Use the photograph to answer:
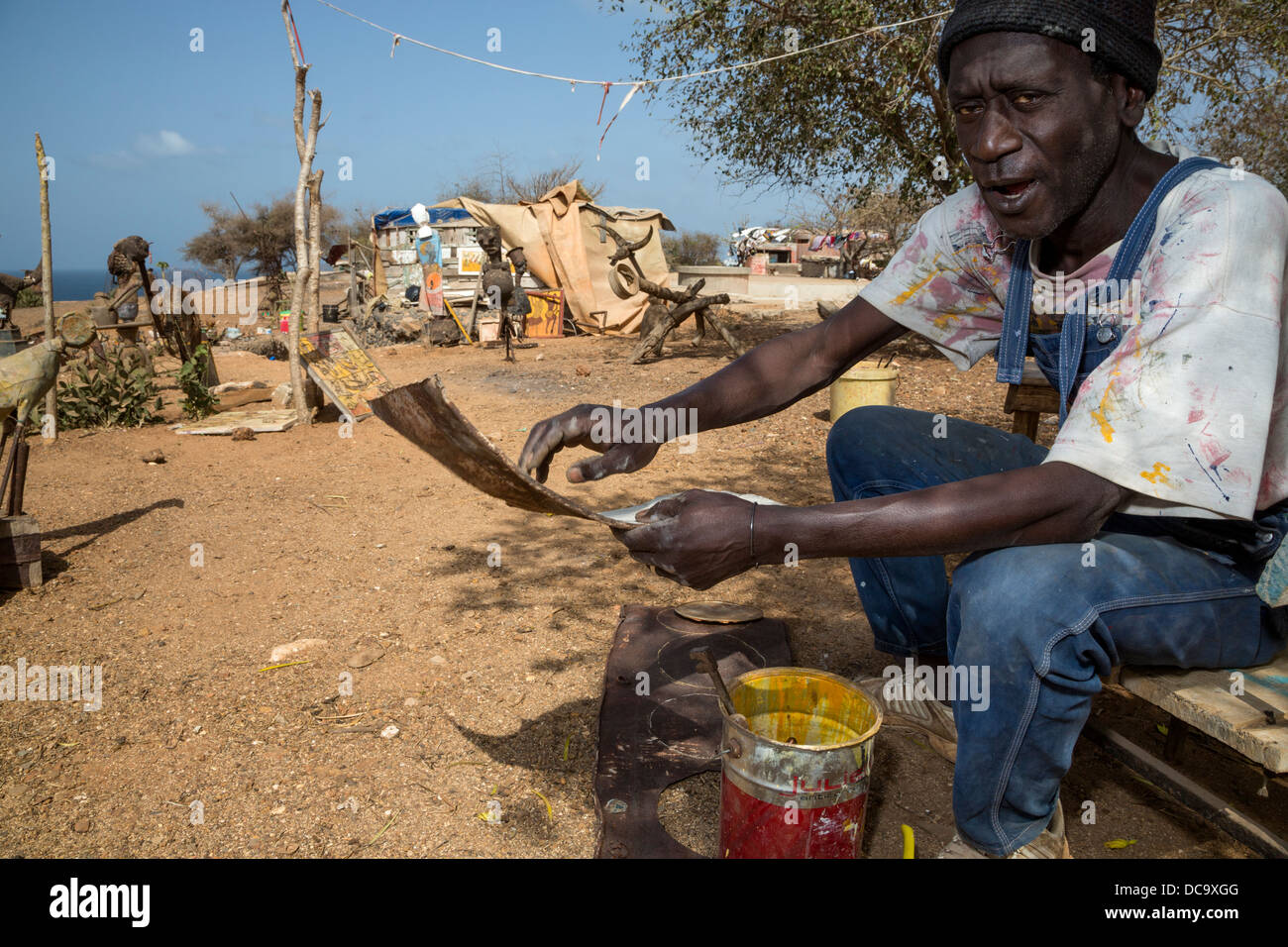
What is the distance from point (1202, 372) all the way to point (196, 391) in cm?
743

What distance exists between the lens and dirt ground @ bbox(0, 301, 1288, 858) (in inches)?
81.4

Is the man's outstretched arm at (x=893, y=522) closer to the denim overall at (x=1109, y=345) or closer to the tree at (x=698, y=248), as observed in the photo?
the denim overall at (x=1109, y=345)

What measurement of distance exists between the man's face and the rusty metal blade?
1.05 m

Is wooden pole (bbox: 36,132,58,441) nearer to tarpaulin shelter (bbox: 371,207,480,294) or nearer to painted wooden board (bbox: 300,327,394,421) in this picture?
painted wooden board (bbox: 300,327,394,421)

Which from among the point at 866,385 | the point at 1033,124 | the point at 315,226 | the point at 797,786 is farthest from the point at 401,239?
the point at 797,786

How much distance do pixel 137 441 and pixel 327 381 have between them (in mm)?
1441

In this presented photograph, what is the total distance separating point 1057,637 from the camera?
5.03 feet

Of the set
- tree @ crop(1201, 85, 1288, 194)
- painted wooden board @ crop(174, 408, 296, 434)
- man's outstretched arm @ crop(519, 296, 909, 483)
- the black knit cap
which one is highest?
tree @ crop(1201, 85, 1288, 194)

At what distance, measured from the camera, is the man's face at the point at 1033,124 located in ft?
5.25

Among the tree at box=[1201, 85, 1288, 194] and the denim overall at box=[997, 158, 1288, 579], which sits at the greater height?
the tree at box=[1201, 85, 1288, 194]

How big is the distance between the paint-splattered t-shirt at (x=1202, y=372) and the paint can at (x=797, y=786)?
677 mm

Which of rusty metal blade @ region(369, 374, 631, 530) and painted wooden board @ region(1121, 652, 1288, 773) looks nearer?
painted wooden board @ region(1121, 652, 1288, 773)

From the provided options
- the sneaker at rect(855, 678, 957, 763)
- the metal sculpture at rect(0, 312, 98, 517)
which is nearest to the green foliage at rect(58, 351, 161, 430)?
the metal sculpture at rect(0, 312, 98, 517)

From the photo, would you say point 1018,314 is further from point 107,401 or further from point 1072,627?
point 107,401
